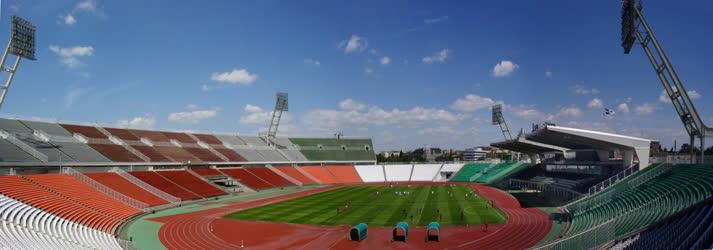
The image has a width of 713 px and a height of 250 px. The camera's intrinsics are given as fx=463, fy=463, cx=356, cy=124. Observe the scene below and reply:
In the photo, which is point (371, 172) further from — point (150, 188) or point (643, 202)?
point (643, 202)

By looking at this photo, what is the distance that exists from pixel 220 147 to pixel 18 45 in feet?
124

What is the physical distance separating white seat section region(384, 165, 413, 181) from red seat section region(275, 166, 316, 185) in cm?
1627

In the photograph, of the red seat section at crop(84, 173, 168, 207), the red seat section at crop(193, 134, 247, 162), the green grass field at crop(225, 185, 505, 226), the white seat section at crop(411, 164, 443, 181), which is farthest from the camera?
the white seat section at crop(411, 164, 443, 181)

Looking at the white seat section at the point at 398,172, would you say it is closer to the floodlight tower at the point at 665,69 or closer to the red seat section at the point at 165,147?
the red seat section at the point at 165,147

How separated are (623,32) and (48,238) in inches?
1423

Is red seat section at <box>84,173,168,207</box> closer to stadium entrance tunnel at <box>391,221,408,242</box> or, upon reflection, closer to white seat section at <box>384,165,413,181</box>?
stadium entrance tunnel at <box>391,221,408,242</box>

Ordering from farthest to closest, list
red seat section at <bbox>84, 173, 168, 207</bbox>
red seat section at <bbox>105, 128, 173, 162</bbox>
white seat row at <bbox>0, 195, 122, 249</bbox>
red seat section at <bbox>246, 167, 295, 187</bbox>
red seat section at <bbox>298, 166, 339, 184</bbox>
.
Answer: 1. red seat section at <bbox>298, 166, 339, 184</bbox>
2. red seat section at <bbox>246, 167, 295, 187</bbox>
3. red seat section at <bbox>105, 128, 173, 162</bbox>
4. red seat section at <bbox>84, 173, 168, 207</bbox>
5. white seat row at <bbox>0, 195, 122, 249</bbox>

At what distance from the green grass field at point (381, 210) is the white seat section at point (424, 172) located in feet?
106

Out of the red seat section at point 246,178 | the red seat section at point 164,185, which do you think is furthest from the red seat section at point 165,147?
the red seat section at point 164,185

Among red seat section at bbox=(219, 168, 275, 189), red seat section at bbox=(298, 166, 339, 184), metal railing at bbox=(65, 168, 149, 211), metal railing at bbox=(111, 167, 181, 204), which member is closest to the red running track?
metal railing at bbox=(65, 168, 149, 211)

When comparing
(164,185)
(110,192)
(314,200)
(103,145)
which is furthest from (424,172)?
(110,192)

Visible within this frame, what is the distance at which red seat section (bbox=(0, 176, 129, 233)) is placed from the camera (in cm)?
2794

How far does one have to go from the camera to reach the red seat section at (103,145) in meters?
51.2

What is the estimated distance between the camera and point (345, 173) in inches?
3228
